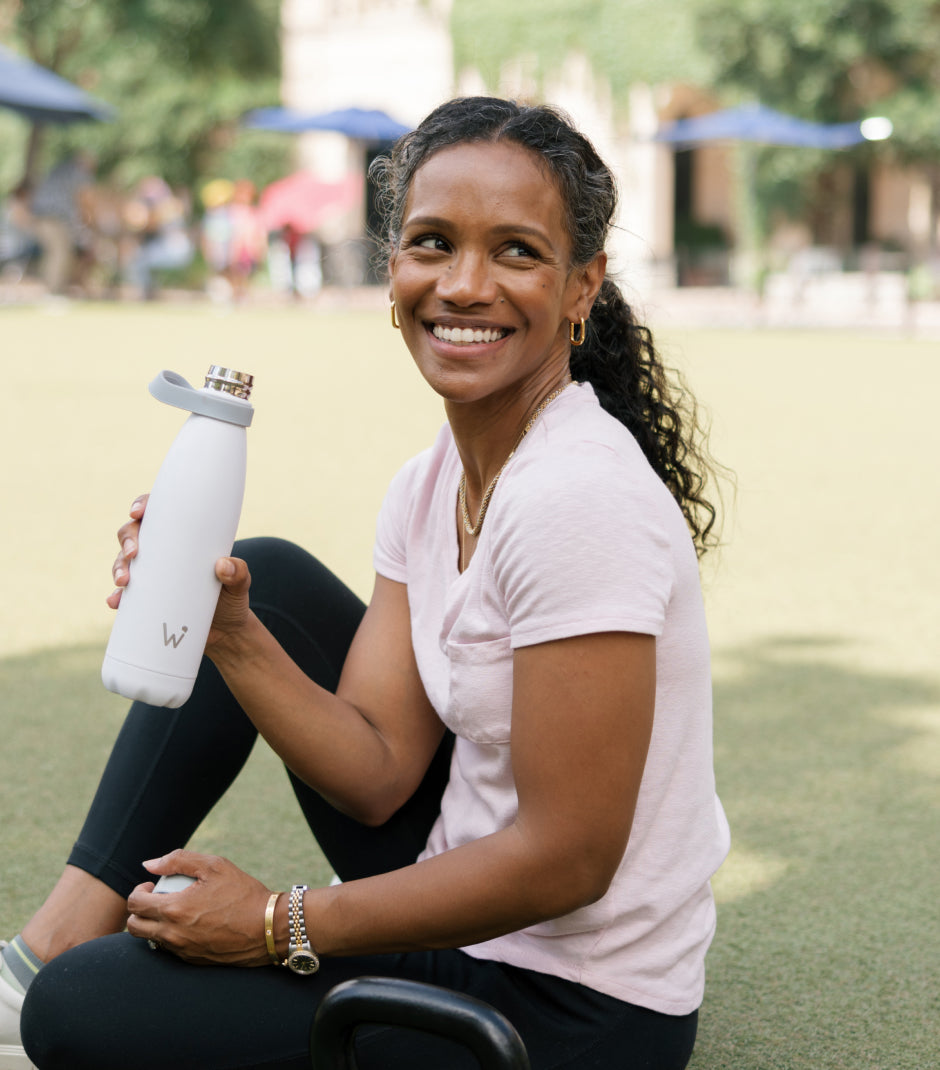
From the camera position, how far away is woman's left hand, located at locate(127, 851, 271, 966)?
172 centimetres

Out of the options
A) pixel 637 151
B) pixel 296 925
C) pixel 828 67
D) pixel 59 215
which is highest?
pixel 828 67

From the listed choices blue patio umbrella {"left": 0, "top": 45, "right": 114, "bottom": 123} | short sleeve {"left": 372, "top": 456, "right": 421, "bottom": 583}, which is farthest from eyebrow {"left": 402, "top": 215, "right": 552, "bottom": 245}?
blue patio umbrella {"left": 0, "top": 45, "right": 114, "bottom": 123}

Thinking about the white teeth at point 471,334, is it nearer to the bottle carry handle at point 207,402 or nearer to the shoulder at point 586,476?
the shoulder at point 586,476

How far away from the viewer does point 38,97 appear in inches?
693

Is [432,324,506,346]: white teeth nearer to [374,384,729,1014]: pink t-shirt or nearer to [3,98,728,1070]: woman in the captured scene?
[3,98,728,1070]: woman

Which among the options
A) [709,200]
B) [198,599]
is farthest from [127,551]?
[709,200]

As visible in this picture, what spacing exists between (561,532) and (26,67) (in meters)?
18.9

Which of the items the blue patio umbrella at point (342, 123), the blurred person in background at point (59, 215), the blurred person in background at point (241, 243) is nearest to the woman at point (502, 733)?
the blurred person in background at point (59, 215)

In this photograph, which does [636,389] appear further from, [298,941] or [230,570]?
[298,941]

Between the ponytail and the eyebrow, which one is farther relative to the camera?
the ponytail

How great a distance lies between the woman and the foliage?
2459 centimetres

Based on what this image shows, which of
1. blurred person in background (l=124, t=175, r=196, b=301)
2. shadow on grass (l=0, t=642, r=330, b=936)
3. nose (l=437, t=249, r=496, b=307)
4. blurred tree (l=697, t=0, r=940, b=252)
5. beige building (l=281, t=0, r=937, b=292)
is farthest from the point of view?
beige building (l=281, t=0, r=937, b=292)

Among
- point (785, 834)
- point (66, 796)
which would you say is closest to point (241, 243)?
point (66, 796)

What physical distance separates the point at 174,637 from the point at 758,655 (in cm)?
307
